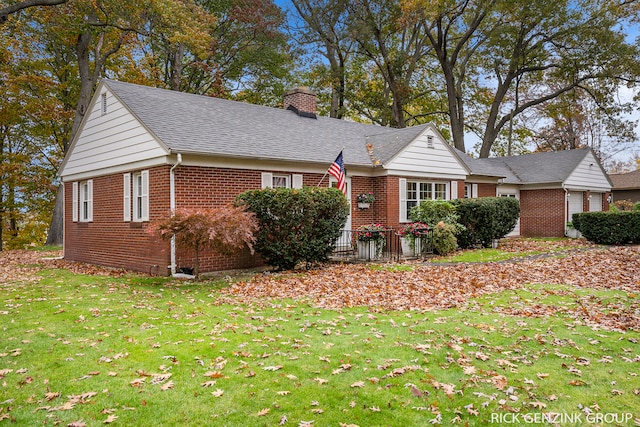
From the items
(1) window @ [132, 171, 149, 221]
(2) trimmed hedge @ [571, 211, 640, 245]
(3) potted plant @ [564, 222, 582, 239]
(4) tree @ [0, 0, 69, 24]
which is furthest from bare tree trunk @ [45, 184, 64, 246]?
(3) potted plant @ [564, 222, 582, 239]

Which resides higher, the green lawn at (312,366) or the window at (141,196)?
the window at (141,196)

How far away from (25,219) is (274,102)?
1764cm

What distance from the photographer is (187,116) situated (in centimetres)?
1310

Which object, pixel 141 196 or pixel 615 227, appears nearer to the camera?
pixel 141 196

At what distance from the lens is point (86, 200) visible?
15.2m

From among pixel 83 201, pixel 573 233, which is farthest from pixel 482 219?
pixel 83 201

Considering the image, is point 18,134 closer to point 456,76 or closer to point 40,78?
point 40,78

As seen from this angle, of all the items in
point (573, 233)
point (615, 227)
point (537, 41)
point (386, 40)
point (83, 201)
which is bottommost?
point (573, 233)

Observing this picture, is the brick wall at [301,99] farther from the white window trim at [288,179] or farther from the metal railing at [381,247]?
the metal railing at [381,247]

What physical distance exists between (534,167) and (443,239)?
42.5 feet

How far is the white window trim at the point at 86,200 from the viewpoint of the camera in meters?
14.7

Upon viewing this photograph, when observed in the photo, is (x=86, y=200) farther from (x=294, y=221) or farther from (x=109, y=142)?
(x=294, y=221)

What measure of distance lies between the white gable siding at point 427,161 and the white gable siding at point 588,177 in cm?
832

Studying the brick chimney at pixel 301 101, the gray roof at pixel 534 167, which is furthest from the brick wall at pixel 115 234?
the gray roof at pixel 534 167
